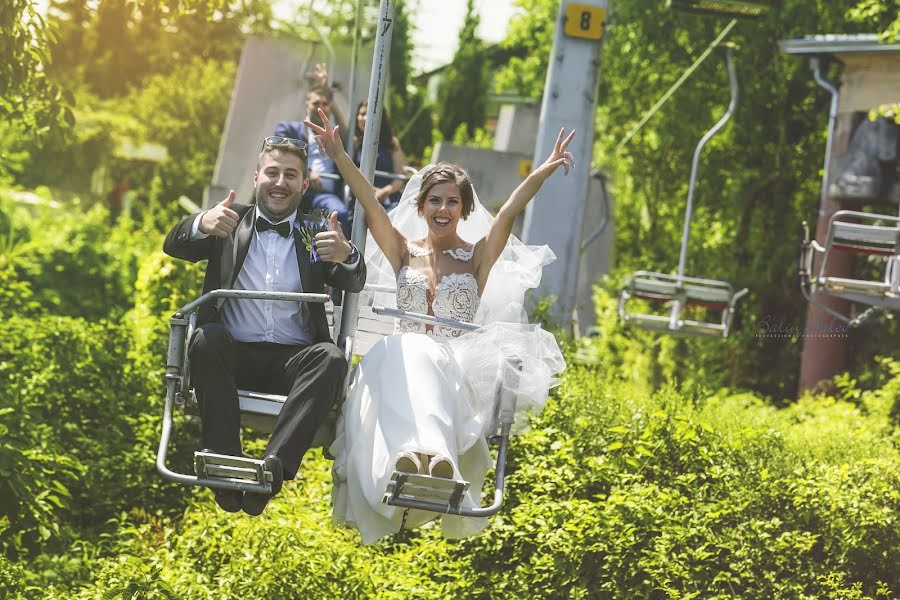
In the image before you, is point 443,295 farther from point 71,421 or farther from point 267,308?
point 71,421

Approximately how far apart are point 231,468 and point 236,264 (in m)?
1.05

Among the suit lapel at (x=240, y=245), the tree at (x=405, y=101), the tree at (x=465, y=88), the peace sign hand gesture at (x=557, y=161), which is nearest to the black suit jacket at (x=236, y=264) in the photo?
the suit lapel at (x=240, y=245)

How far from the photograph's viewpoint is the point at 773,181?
19.3 m

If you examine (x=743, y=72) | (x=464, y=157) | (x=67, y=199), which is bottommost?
(x=67, y=199)

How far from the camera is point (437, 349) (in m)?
6.36

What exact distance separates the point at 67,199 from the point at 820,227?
30.7 m

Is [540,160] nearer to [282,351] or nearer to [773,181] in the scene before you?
[282,351]

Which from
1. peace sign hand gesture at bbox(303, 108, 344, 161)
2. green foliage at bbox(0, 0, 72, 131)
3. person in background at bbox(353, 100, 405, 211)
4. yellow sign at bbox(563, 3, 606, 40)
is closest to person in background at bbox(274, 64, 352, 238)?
person in background at bbox(353, 100, 405, 211)

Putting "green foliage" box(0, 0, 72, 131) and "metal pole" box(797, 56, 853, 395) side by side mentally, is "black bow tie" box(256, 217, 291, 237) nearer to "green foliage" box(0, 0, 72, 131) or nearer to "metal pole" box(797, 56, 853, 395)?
"green foliage" box(0, 0, 72, 131)

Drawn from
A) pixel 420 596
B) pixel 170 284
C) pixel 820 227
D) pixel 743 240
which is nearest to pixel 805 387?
pixel 820 227

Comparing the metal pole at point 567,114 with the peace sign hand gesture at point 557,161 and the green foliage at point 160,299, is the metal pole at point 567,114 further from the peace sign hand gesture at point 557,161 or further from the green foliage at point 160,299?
the peace sign hand gesture at point 557,161

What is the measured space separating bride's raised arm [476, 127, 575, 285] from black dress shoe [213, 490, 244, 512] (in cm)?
171

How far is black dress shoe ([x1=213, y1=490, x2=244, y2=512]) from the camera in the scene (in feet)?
19.9

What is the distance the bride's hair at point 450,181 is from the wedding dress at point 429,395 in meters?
0.27
